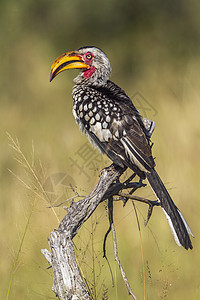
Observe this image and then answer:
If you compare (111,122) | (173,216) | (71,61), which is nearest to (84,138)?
(71,61)

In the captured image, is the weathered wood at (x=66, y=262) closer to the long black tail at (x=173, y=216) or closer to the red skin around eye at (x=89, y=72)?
the long black tail at (x=173, y=216)

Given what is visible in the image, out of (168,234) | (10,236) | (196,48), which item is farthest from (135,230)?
(196,48)

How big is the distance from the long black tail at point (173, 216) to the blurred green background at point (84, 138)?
33 cm

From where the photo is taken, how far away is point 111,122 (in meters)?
4.04

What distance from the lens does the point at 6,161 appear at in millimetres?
6066

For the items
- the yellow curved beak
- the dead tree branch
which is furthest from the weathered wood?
the yellow curved beak

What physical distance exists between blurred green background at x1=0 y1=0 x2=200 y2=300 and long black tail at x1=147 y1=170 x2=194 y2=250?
33cm

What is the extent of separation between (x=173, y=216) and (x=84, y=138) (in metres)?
3.28

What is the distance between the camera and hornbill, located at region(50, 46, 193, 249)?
3.69 m

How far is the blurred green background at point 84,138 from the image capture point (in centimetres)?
417

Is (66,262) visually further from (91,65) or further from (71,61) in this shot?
(71,61)

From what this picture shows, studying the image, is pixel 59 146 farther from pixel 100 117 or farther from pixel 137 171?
pixel 137 171

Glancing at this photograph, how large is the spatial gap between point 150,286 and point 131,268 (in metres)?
0.41

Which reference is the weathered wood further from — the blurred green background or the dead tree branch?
the blurred green background
